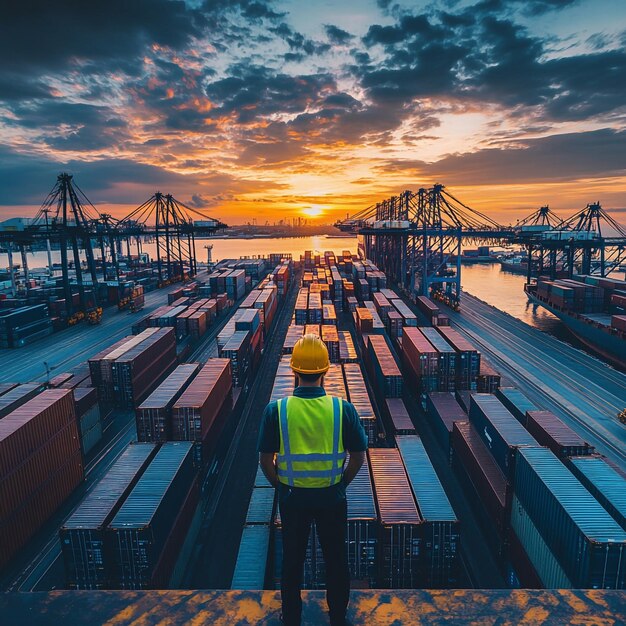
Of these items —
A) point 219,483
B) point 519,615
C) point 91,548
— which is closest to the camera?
point 519,615

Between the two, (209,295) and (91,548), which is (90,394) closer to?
(91,548)

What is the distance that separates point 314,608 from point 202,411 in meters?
17.9

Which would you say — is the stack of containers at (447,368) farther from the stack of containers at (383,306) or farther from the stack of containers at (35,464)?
the stack of containers at (35,464)

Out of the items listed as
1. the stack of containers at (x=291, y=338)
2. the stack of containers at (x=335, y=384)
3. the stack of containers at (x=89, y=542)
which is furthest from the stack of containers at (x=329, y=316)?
the stack of containers at (x=89, y=542)

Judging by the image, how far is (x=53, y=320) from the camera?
55.0 metres

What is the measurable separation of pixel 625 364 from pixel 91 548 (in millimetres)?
47989

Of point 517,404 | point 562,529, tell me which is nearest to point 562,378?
point 517,404

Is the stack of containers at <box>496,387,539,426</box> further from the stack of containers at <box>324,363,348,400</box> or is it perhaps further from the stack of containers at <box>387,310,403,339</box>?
the stack of containers at <box>387,310,403,339</box>

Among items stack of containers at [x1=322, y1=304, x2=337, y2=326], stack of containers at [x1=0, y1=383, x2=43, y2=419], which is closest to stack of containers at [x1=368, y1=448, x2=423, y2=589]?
stack of containers at [x1=0, y1=383, x2=43, y2=419]

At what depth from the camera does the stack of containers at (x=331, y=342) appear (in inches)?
1244

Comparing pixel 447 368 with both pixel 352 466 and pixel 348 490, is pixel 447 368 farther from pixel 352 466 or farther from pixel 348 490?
pixel 352 466

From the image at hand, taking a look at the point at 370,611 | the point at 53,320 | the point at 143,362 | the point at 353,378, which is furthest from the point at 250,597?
the point at 53,320

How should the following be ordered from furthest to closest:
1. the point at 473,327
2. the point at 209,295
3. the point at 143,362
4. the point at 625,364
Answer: the point at 209,295 → the point at 473,327 → the point at 625,364 → the point at 143,362

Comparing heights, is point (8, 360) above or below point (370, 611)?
below
